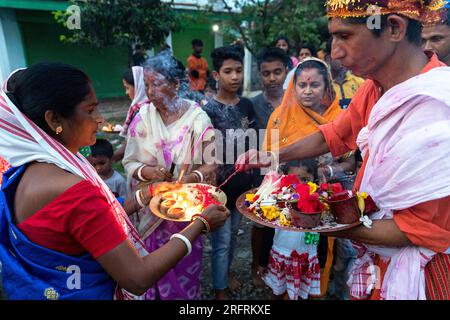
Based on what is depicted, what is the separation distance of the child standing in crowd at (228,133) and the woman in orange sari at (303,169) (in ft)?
1.23

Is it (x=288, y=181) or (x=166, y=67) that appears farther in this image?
(x=166, y=67)

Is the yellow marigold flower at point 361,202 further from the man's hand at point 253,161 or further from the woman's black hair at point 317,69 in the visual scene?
the woman's black hair at point 317,69

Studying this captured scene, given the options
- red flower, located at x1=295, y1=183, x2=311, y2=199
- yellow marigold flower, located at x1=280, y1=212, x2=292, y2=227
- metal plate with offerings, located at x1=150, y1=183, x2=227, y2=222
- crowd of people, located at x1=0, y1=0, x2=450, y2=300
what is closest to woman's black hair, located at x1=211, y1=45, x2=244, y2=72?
metal plate with offerings, located at x1=150, y1=183, x2=227, y2=222

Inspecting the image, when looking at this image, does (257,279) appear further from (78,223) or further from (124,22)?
(124,22)

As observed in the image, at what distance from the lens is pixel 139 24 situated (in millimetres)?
6766

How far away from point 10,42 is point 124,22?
732 centimetres

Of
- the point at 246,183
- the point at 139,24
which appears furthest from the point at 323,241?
the point at 139,24

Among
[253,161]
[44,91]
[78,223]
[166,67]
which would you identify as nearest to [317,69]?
[253,161]

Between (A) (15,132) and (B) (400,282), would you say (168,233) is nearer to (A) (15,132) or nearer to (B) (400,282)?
(A) (15,132)

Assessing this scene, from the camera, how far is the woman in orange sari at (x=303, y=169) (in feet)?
10.0

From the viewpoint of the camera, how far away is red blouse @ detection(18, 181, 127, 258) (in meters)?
1.44

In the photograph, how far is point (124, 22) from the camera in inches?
262

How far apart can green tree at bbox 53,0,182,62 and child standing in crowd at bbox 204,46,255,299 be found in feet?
12.0

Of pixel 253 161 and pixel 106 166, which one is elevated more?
pixel 253 161
